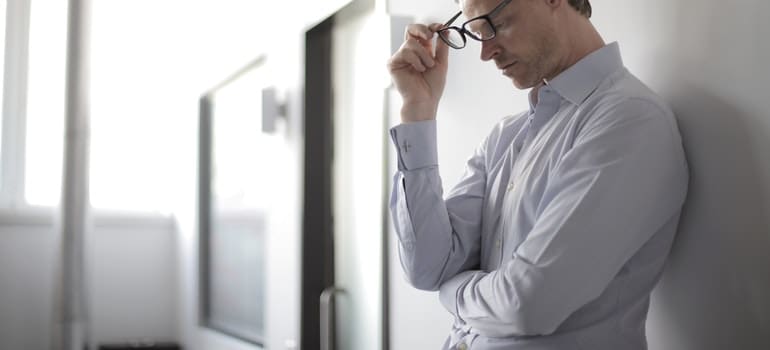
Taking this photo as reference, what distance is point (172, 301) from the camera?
14.3 ft

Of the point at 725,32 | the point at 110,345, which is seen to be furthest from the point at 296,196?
the point at 725,32

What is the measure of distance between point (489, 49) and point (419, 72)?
25 centimetres

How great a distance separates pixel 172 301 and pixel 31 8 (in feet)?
5.53

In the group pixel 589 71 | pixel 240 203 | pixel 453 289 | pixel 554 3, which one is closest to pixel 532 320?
pixel 453 289

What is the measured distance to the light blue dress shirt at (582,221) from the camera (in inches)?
43.3

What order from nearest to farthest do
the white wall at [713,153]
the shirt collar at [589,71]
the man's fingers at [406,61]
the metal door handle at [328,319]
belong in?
1. the white wall at [713,153]
2. the shirt collar at [589,71]
3. the man's fingers at [406,61]
4. the metal door handle at [328,319]

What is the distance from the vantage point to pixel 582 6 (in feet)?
4.32

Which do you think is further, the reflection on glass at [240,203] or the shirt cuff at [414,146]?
the reflection on glass at [240,203]

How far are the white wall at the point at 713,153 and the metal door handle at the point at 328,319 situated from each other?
1604 mm

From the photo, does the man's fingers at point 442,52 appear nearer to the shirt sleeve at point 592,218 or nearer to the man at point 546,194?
the man at point 546,194

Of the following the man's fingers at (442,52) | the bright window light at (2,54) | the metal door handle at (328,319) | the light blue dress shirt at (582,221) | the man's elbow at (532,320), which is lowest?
the metal door handle at (328,319)

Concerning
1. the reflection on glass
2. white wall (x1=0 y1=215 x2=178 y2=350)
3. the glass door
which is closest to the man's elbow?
the glass door

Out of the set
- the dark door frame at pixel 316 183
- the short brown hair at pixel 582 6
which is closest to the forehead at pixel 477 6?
the short brown hair at pixel 582 6

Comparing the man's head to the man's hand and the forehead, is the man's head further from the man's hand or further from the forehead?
the man's hand
